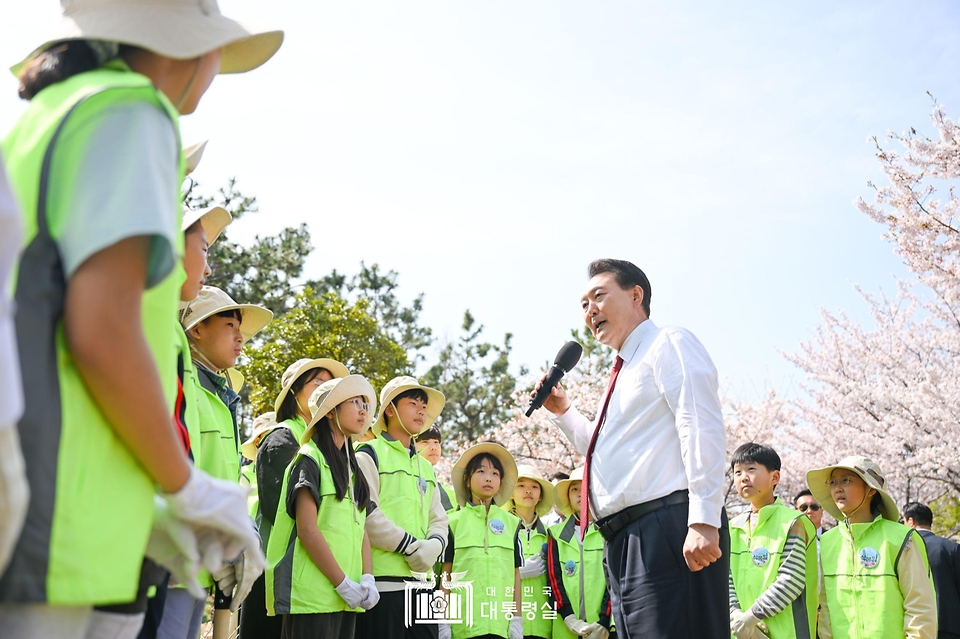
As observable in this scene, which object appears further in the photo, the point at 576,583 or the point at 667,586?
the point at 576,583

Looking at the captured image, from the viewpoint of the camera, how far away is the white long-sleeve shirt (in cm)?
362

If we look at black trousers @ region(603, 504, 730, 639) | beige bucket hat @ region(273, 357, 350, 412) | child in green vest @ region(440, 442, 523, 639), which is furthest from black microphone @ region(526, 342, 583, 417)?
child in green vest @ region(440, 442, 523, 639)

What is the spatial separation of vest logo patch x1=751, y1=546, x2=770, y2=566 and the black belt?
336 cm

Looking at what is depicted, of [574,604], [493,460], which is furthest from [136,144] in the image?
[574,604]

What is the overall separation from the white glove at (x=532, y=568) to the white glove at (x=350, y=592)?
11.6ft

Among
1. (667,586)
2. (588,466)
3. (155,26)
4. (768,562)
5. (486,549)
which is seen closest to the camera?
(155,26)

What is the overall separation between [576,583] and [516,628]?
0.91 meters

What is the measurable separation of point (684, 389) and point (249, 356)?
49.7 ft

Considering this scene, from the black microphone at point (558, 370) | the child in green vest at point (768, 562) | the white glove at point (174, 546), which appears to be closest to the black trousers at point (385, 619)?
the black microphone at point (558, 370)

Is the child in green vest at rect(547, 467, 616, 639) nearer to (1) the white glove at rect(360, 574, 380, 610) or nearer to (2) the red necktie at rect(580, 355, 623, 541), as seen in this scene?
(1) the white glove at rect(360, 574, 380, 610)

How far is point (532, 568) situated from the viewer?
829cm

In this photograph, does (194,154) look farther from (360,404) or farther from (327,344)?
(327,344)

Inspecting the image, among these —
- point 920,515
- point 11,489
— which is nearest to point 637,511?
point 11,489

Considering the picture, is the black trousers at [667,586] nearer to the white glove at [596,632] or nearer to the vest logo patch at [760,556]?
the vest logo patch at [760,556]
